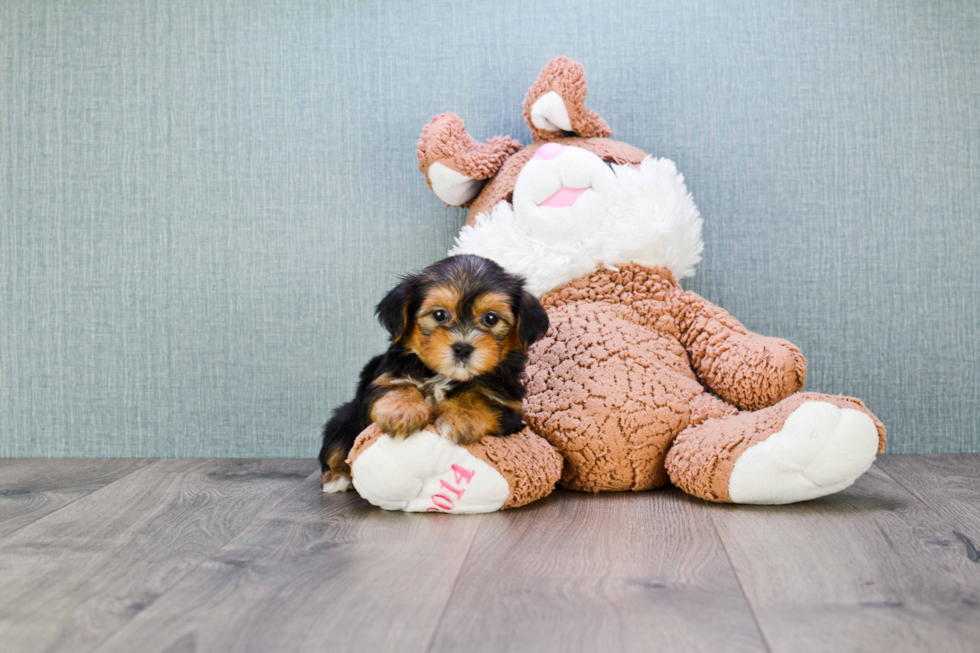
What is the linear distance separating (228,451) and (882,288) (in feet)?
8.02

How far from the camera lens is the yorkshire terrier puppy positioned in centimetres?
167

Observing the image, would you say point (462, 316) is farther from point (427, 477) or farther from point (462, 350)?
point (427, 477)

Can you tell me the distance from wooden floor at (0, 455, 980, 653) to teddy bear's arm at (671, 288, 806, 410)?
12.6 inches

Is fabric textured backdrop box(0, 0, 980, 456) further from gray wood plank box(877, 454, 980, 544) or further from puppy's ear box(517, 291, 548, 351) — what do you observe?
puppy's ear box(517, 291, 548, 351)

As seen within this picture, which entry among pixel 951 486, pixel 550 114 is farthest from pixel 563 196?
pixel 951 486

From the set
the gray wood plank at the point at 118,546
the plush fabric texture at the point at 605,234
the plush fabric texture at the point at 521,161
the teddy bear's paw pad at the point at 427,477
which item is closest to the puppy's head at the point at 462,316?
the teddy bear's paw pad at the point at 427,477

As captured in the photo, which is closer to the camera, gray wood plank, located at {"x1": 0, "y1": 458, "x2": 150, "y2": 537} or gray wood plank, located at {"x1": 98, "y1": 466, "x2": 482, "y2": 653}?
gray wood plank, located at {"x1": 98, "y1": 466, "x2": 482, "y2": 653}

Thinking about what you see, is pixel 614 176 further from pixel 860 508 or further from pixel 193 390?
pixel 193 390

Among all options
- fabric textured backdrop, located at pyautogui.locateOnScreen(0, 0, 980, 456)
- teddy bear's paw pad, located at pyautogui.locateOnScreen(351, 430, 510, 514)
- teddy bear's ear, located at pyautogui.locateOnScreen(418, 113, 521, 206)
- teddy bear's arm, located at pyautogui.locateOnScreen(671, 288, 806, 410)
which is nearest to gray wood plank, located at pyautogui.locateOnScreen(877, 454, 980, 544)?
fabric textured backdrop, located at pyautogui.locateOnScreen(0, 0, 980, 456)

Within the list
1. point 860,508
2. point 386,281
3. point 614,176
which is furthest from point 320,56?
point 860,508

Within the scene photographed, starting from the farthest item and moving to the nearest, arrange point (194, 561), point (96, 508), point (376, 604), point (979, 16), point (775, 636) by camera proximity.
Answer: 1. point (979, 16)
2. point (96, 508)
3. point (194, 561)
4. point (376, 604)
5. point (775, 636)

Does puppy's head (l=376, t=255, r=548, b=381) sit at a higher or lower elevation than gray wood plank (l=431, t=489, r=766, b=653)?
higher

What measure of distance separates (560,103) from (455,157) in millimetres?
367

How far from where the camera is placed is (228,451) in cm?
263
